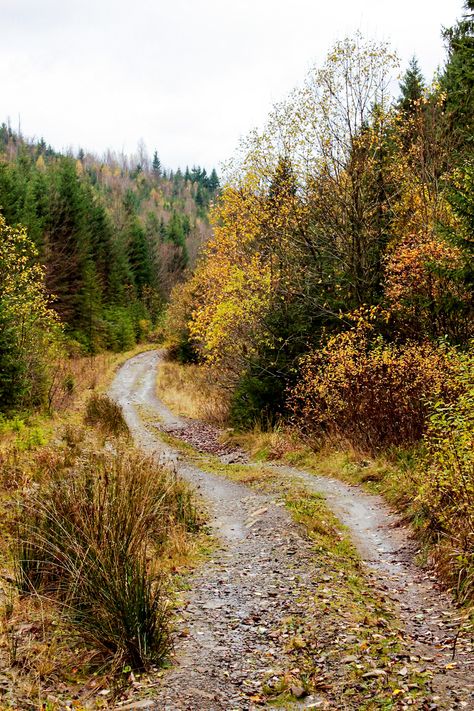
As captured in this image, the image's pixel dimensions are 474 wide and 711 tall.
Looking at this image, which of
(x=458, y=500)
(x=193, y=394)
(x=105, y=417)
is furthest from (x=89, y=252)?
(x=458, y=500)

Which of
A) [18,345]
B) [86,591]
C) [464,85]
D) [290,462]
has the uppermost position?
[464,85]

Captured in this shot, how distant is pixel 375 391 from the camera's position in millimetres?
13336

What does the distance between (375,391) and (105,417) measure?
960 centimetres

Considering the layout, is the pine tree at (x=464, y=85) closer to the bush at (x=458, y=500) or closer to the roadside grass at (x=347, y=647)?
the bush at (x=458, y=500)

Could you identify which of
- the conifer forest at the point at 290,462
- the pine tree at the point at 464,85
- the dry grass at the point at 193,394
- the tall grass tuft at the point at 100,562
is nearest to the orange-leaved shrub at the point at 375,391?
the conifer forest at the point at 290,462

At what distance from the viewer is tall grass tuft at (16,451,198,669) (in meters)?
4.99

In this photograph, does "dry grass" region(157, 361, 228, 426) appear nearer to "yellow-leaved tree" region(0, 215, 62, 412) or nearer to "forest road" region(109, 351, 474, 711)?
"yellow-leaved tree" region(0, 215, 62, 412)

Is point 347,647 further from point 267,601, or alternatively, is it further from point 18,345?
point 18,345

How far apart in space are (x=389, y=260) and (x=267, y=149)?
5.40 metres

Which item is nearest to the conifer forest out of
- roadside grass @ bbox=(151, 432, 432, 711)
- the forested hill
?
roadside grass @ bbox=(151, 432, 432, 711)

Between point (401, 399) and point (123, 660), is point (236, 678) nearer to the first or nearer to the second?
point (123, 660)

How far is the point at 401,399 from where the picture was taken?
12.8 m

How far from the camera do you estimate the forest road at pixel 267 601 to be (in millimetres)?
4578

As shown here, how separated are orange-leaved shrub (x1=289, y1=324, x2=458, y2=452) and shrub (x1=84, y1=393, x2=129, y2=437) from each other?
230 inches
